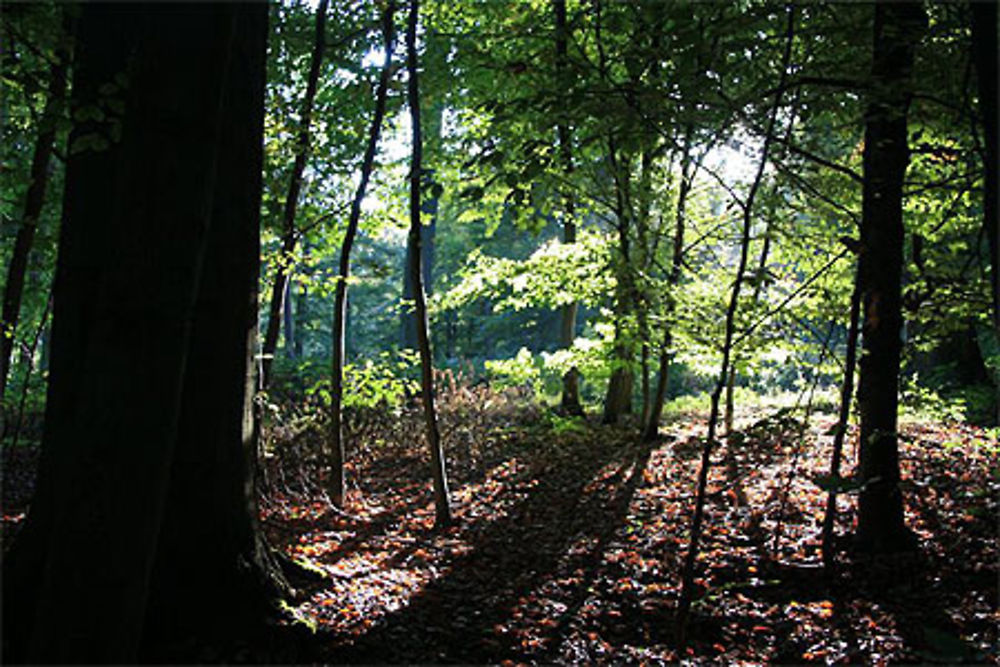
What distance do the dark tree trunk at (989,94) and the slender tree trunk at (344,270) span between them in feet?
16.9

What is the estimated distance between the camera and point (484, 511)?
22.6ft

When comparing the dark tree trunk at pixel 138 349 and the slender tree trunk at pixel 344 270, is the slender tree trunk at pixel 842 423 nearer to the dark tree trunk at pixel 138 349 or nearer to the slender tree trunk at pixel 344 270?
the dark tree trunk at pixel 138 349

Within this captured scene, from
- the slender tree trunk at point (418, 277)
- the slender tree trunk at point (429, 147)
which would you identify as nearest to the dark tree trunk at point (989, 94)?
the slender tree trunk at point (429, 147)

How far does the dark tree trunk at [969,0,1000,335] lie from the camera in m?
2.16

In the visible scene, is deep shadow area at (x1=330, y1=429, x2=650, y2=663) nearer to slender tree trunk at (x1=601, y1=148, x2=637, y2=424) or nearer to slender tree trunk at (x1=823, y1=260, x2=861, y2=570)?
slender tree trunk at (x1=601, y1=148, x2=637, y2=424)

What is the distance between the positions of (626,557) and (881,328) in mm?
2675

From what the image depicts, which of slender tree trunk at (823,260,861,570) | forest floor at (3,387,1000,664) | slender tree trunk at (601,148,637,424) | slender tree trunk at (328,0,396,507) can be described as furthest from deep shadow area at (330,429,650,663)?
slender tree trunk at (823,260,861,570)

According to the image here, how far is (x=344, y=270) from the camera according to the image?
6.51 meters

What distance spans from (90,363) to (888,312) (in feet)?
16.1

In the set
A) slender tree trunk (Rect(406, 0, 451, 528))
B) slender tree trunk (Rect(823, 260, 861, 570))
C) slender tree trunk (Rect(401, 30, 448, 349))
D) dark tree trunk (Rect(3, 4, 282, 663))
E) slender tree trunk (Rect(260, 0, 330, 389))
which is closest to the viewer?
dark tree trunk (Rect(3, 4, 282, 663))

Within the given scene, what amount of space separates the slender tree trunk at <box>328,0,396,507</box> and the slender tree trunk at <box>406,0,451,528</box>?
40cm

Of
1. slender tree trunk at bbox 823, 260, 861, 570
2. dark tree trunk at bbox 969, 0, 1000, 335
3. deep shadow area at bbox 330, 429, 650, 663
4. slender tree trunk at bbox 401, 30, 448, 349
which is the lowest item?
deep shadow area at bbox 330, 429, 650, 663

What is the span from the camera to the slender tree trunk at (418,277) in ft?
19.7

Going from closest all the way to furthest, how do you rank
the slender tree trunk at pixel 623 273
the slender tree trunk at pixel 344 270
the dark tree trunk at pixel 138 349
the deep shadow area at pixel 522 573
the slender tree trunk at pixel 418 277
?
the dark tree trunk at pixel 138 349, the deep shadow area at pixel 522 573, the slender tree trunk at pixel 418 277, the slender tree trunk at pixel 344 270, the slender tree trunk at pixel 623 273
